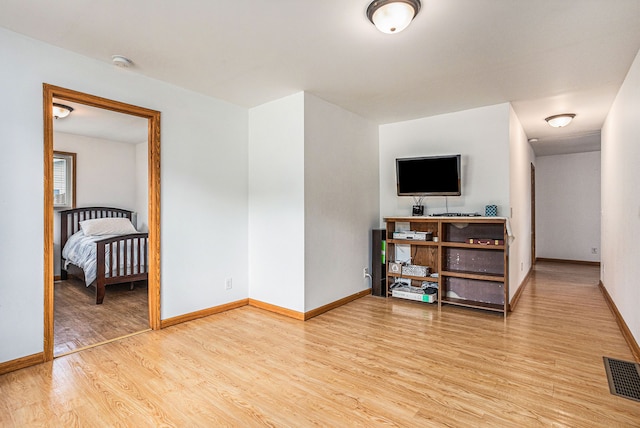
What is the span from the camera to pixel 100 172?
614cm

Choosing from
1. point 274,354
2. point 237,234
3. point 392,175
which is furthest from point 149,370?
point 392,175

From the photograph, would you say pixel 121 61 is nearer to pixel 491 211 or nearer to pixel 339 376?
pixel 339 376

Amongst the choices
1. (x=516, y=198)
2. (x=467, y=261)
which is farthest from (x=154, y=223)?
(x=516, y=198)

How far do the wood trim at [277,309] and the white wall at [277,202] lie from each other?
4cm

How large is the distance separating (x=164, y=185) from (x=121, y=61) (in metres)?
1.13

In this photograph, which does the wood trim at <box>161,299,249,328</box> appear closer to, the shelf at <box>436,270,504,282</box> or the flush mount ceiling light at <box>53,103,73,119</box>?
the shelf at <box>436,270,504,282</box>

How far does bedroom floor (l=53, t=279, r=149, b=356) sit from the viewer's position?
9.81ft

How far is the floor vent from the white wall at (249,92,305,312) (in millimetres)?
2521

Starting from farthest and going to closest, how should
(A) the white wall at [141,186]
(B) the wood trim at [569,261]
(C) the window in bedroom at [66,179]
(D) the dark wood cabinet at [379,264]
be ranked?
1. (B) the wood trim at [569,261]
2. (A) the white wall at [141,186]
3. (C) the window in bedroom at [66,179]
4. (D) the dark wood cabinet at [379,264]

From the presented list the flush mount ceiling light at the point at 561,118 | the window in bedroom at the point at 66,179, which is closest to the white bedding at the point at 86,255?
the window in bedroom at the point at 66,179

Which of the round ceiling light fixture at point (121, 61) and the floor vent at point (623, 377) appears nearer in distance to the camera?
the floor vent at point (623, 377)

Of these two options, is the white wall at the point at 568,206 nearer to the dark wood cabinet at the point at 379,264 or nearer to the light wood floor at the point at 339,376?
the light wood floor at the point at 339,376

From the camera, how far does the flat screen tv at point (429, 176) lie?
3.91 meters

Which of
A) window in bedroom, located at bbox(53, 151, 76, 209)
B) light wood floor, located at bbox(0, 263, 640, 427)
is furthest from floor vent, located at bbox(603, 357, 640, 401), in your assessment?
window in bedroom, located at bbox(53, 151, 76, 209)
